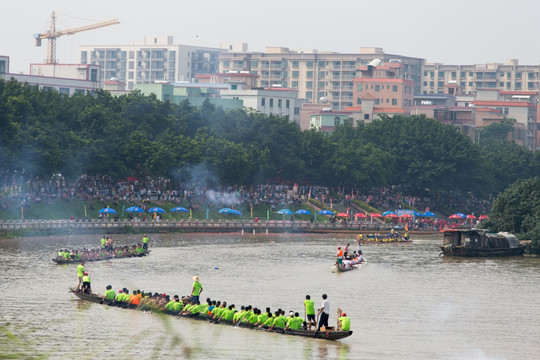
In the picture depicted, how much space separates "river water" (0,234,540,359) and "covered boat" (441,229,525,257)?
2.25 metres

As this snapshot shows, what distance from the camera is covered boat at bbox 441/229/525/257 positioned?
87938mm

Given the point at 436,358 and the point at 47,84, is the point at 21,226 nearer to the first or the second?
the point at 436,358

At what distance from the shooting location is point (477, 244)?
88812 millimetres

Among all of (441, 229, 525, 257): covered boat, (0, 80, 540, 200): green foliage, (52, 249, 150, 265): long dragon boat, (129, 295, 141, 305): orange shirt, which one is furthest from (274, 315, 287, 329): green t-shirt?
(0, 80, 540, 200): green foliage

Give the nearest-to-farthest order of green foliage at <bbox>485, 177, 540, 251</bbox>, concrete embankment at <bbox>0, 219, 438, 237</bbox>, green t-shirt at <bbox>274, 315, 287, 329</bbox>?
green t-shirt at <bbox>274, 315, 287, 329</bbox>
concrete embankment at <bbox>0, 219, 438, 237</bbox>
green foliage at <bbox>485, 177, 540, 251</bbox>

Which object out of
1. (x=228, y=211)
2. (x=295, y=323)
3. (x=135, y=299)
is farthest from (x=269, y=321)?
(x=228, y=211)

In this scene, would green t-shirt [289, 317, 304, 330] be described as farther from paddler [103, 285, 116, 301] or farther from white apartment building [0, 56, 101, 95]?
white apartment building [0, 56, 101, 95]

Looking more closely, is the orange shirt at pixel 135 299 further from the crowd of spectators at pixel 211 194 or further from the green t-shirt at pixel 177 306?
the crowd of spectators at pixel 211 194

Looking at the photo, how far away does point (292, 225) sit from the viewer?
10956 cm

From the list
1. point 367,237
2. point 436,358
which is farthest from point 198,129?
point 436,358

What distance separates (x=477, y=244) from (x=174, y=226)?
31.0 meters

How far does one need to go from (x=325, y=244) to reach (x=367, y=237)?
847 centimetres

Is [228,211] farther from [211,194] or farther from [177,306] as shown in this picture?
[177,306]

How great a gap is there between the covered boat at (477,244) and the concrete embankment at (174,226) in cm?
2473
